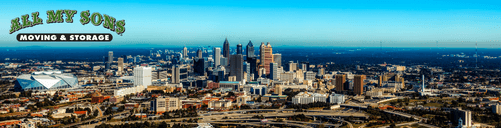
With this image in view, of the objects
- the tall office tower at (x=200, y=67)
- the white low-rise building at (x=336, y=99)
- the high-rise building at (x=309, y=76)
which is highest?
the tall office tower at (x=200, y=67)

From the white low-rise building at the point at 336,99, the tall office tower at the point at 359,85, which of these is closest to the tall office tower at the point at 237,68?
the tall office tower at the point at 359,85

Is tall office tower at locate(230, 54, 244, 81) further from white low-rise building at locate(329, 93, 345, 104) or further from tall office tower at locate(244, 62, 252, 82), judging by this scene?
white low-rise building at locate(329, 93, 345, 104)

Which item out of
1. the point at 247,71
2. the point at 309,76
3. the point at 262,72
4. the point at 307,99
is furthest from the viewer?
the point at 262,72

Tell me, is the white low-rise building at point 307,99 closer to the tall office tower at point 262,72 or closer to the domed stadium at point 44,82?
the tall office tower at point 262,72

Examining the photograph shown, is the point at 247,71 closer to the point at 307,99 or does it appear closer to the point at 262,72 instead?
the point at 262,72

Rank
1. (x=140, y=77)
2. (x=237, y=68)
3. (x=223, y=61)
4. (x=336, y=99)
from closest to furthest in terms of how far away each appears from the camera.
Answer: (x=336, y=99) < (x=140, y=77) < (x=237, y=68) < (x=223, y=61)

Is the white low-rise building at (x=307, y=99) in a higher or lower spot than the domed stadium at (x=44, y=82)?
lower

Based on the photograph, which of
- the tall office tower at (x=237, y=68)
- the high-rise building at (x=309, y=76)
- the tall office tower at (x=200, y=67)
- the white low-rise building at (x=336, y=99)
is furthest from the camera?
the tall office tower at (x=200, y=67)

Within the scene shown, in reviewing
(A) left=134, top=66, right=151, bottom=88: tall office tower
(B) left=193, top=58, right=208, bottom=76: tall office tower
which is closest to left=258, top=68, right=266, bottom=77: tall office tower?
(B) left=193, top=58, right=208, bottom=76: tall office tower

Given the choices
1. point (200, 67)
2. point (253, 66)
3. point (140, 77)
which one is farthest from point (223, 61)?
point (140, 77)
